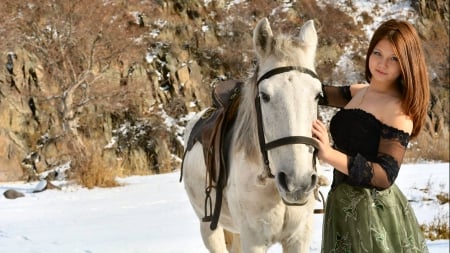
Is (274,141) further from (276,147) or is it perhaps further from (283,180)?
(283,180)

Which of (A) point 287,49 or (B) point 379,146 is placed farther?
(A) point 287,49

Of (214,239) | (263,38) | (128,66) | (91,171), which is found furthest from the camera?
(128,66)

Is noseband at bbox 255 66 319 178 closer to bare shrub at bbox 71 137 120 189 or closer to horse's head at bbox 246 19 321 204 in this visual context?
horse's head at bbox 246 19 321 204

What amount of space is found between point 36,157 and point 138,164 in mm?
1900

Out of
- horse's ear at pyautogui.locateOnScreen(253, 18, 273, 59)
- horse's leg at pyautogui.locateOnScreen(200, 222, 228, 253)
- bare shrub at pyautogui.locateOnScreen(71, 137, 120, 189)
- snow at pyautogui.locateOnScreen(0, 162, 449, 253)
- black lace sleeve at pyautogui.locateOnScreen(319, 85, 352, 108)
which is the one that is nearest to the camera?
horse's ear at pyautogui.locateOnScreen(253, 18, 273, 59)

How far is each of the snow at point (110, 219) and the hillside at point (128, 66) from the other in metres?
0.31

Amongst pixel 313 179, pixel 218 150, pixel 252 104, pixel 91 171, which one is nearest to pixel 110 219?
pixel 91 171

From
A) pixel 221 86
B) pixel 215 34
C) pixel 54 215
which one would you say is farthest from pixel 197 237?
pixel 215 34

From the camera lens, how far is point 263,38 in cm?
167

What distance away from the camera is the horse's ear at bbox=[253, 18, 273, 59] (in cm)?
164

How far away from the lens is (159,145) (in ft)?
22.7

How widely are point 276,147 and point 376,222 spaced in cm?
40

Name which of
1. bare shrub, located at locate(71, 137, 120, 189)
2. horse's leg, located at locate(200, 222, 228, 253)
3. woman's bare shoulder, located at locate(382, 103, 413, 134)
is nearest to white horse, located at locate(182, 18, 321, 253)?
woman's bare shoulder, located at locate(382, 103, 413, 134)

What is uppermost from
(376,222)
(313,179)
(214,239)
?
(313,179)
